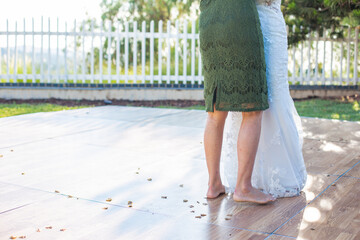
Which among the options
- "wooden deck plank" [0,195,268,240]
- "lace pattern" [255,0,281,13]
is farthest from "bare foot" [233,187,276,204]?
"lace pattern" [255,0,281,13]

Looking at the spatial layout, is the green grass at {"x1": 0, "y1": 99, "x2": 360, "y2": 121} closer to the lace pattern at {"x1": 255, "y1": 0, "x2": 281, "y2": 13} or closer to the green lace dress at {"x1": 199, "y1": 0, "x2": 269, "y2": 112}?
the lace pattern at {"x1": 255, "y1": 0, "x2": 281, "y2": 13}

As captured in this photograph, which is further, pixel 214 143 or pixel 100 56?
pixel 100 56

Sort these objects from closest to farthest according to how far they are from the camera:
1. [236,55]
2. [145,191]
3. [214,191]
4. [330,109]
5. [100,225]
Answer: [100,225] < [236,55] < [214,191] < [145,191] < [330,109]

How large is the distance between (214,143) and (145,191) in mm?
606

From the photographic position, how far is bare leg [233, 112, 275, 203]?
9.98 ft

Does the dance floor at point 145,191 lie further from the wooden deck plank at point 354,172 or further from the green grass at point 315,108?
the green grass at point 315,108

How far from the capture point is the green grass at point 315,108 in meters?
8.05

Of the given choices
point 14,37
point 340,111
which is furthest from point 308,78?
point 14,37

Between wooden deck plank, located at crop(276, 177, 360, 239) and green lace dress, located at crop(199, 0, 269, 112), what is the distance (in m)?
0.70

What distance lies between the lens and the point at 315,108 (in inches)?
356

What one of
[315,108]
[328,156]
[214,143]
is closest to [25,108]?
[315,108]

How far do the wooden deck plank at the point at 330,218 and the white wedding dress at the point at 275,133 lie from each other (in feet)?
0.78

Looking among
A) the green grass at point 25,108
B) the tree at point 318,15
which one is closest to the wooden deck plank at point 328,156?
the green grass at point 25,108

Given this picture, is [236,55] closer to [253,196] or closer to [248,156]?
[248,156]
